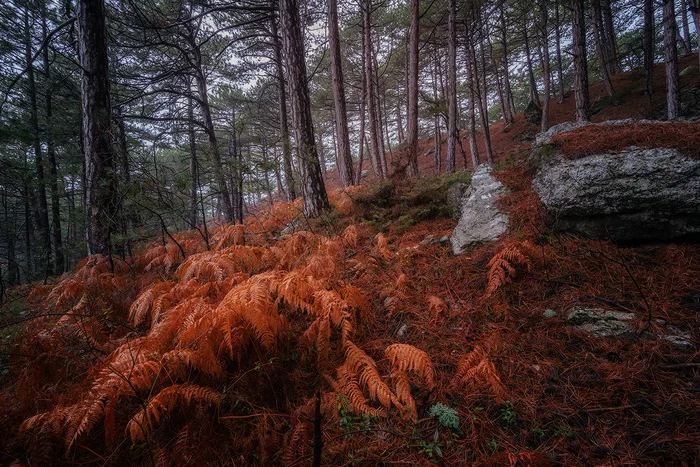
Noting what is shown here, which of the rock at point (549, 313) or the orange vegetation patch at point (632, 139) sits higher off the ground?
the orange vegetation patch at point (632, 139)

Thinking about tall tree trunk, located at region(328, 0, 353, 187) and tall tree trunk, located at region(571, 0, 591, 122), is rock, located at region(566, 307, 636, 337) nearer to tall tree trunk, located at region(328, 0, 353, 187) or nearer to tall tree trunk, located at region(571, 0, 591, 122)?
tall tree trunk, located at region(328, 0, 353, 187)

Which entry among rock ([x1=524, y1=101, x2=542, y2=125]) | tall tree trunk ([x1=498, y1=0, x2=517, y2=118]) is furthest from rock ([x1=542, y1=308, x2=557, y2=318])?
rock ([x1=524, y1=101, x2=542, y2=125])

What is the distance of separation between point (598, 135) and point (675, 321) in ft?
8.96

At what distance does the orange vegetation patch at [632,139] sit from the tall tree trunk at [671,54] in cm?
814

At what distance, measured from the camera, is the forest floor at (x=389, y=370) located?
1567 millimetres

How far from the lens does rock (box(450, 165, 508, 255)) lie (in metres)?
3.68

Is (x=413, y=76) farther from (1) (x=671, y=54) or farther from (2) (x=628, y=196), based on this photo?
(1) (x=671, y=54)

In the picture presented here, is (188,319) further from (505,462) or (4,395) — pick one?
(505,462)

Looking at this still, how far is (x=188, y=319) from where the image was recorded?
7.06 feet

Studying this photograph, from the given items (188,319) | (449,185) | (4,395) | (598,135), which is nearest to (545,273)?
(598,135)

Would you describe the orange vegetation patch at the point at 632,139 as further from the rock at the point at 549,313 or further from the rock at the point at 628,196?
the rock at the point at 549,313

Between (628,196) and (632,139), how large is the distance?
3.41 feet

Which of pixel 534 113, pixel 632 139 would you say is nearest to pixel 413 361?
pixel 632 139

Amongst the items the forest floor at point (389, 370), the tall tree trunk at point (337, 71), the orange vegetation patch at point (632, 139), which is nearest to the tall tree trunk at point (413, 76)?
the tall tree trunk at point (337, 71)
